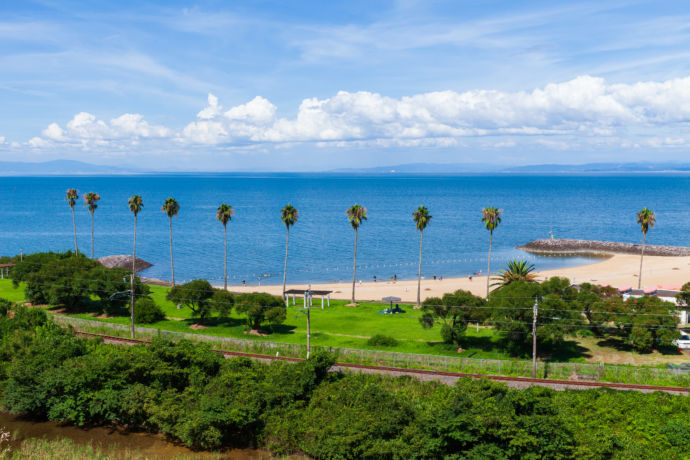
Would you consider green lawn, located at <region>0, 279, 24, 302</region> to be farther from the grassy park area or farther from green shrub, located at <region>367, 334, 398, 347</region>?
green shrub, located at <region>367, 334, 398, 347</region>

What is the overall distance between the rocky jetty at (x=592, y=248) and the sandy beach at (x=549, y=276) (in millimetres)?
14559

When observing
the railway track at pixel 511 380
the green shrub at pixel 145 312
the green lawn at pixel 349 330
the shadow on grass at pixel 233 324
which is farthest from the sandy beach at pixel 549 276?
the railway track at pixel 511 380

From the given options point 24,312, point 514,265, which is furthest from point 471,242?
point 24,312

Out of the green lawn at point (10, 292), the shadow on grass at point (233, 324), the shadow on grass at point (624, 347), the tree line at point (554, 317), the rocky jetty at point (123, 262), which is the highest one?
the tree line at point (554, 317)

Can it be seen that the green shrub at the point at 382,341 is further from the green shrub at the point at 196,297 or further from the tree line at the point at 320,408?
the green shrub at the point at 196,297

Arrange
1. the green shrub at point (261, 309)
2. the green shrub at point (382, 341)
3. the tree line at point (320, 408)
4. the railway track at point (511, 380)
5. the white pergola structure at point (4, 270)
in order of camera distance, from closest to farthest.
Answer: the tree line at point (320, 408) → the railway track at point (511, 380) → the green shrub at point (382, 341) → the green shrub at point (261, 309) → the white pergola structure at point (4, 270)

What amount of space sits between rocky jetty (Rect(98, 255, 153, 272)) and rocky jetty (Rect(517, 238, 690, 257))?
95.1 metres

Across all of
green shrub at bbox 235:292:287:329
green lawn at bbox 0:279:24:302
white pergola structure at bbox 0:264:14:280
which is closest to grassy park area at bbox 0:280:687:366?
green lawn at bbox 0:279:24:302

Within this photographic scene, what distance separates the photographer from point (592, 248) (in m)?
142

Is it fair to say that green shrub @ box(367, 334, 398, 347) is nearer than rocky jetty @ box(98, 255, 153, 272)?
Yes

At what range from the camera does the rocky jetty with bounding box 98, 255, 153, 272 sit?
118575 mm

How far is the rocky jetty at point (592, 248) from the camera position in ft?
435

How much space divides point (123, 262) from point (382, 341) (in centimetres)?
8608

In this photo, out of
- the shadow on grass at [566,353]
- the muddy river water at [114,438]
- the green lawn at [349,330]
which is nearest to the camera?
the muddy river water at [114,438]
